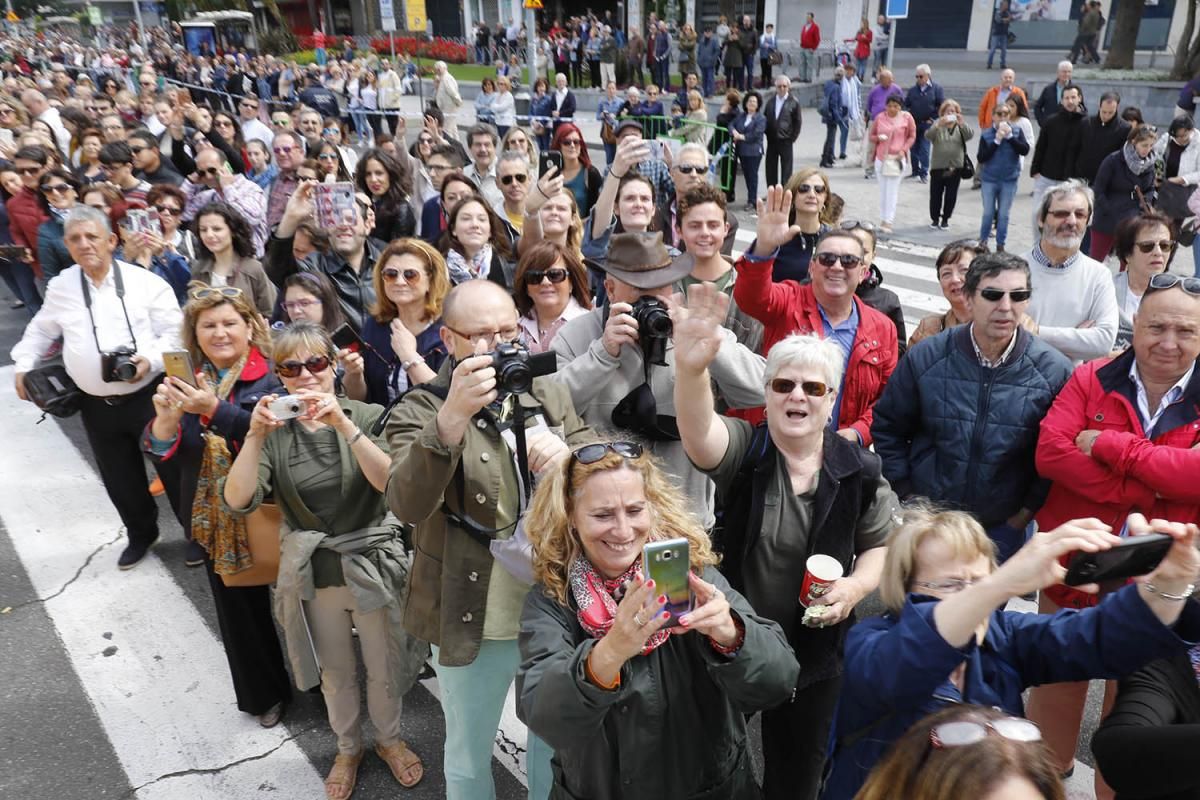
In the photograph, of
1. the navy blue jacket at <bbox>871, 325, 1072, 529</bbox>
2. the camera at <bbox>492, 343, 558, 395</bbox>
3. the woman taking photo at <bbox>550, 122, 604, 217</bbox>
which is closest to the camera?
the camera at <bbox>492, 343, 558, 395</bbox>

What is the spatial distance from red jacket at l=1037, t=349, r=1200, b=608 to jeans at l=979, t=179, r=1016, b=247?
759 centimetres

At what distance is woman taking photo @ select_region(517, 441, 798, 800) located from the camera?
6.73 ft

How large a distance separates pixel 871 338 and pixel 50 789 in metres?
4.10

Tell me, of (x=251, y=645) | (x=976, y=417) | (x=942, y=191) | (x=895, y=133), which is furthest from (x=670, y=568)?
(x=895, y=133)

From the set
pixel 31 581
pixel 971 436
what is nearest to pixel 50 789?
pixel 31 581

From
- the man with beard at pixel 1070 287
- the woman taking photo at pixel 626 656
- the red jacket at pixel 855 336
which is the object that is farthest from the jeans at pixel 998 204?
the woman taking photo at pixel 626 656

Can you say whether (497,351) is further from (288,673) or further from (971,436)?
(288,673)

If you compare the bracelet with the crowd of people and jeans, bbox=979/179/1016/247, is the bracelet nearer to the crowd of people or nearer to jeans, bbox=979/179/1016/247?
the crowd of people

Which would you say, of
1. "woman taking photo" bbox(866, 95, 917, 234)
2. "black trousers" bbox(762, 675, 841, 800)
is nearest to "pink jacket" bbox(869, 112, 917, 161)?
"woman taking photo" bbox(866, 95, 917, 234)

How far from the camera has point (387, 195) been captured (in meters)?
7.07

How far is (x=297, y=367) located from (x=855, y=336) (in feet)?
8.21

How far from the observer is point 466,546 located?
111 inches

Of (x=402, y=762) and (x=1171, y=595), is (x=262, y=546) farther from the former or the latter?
(x=1171, y=595)

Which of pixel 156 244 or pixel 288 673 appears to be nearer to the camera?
pixel 288 673
